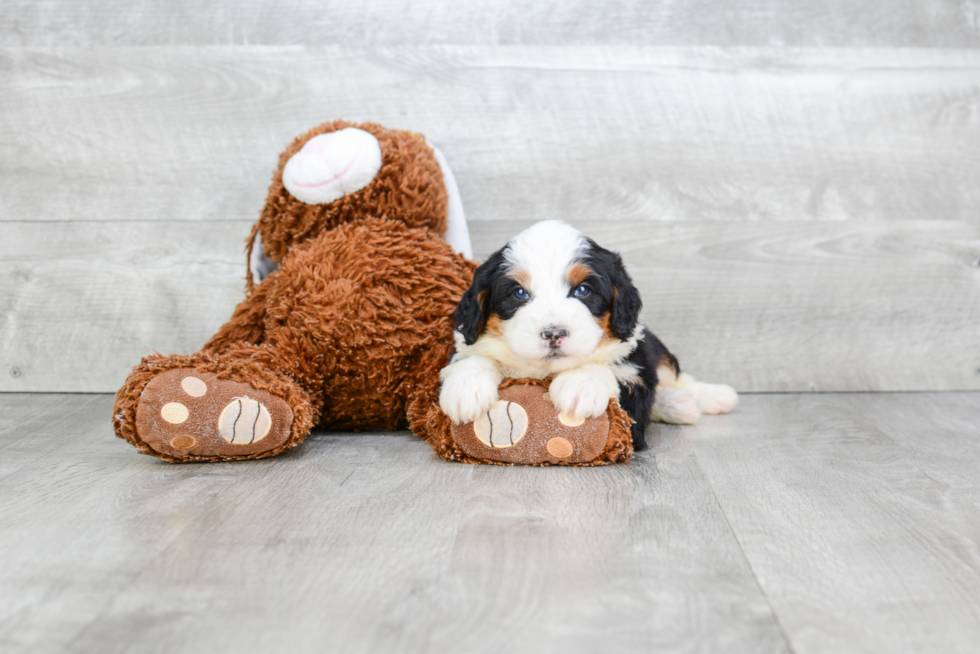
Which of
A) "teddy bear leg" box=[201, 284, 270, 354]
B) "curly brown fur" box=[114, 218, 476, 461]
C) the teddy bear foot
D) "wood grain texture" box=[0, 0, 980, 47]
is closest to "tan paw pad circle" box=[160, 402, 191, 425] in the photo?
the teddy bear foot

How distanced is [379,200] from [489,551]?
957 millimetres

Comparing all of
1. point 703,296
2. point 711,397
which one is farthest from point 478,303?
point 703,296

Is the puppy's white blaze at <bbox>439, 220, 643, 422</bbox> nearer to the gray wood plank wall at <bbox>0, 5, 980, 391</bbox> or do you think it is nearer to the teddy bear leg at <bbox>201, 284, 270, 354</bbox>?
the teddy bear leg at <bbox>201, 284, 270, 354</bbox>

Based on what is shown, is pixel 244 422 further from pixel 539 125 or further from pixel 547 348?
pixel 539 125

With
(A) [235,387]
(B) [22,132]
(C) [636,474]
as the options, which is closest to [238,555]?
(A) [235,387]

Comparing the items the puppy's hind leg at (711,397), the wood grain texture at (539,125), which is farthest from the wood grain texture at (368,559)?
the wood grain texture at (539,125)

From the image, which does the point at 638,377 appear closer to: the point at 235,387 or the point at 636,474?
the point at 636,474

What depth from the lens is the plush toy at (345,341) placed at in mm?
1444

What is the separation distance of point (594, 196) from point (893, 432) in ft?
3.14

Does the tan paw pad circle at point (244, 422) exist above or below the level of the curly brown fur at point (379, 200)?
below

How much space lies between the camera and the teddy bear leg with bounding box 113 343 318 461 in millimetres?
1419

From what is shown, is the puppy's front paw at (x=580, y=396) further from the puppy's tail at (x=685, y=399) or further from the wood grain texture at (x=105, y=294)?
the wood grain texture at (x=105, y=294)

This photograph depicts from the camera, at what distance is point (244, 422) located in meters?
1.45

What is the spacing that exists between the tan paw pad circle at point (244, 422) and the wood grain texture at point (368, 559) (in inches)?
2.3
